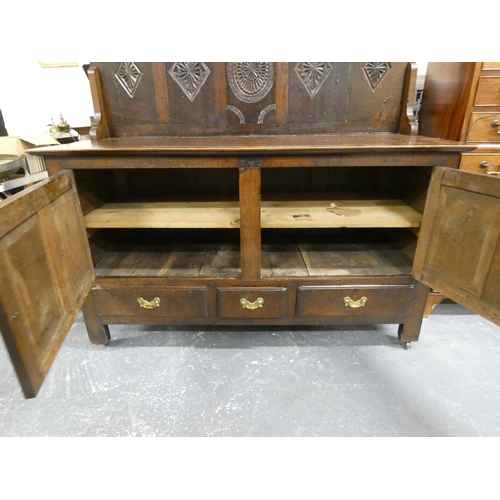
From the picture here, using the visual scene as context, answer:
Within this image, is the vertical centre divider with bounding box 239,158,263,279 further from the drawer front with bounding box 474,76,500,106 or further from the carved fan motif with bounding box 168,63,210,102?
the drawer front with bounding box 474,76,500,106

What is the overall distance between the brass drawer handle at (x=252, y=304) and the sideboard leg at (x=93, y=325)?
67 cm

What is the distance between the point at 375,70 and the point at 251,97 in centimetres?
59

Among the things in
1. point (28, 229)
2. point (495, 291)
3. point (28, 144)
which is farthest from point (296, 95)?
point (28, 144)

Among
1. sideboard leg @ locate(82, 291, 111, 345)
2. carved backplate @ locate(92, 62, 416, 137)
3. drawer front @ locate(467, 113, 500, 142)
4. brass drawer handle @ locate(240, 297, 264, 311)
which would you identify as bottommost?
sideboard leg @ locate(82, 291, 111, 345)

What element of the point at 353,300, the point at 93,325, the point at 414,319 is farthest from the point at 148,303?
the point at 414,319

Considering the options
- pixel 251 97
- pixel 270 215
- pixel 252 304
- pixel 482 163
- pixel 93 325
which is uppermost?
pixel 251 97

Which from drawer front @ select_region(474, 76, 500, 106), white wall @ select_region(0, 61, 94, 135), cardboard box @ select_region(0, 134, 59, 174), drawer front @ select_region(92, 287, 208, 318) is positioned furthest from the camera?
white wall @ select_region(0, 61, 94, 135)

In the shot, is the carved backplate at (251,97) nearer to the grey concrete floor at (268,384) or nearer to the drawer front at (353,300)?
the drawer front at (353,300)

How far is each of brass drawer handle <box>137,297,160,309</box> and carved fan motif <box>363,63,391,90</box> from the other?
4.63 feet

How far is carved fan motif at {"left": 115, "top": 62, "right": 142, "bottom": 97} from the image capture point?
1.46 meters

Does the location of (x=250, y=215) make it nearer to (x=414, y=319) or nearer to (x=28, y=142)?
(x=414, y=319)

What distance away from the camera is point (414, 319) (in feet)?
4.68

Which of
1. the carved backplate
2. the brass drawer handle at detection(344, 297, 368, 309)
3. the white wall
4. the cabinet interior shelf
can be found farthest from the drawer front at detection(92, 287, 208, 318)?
the white wall
